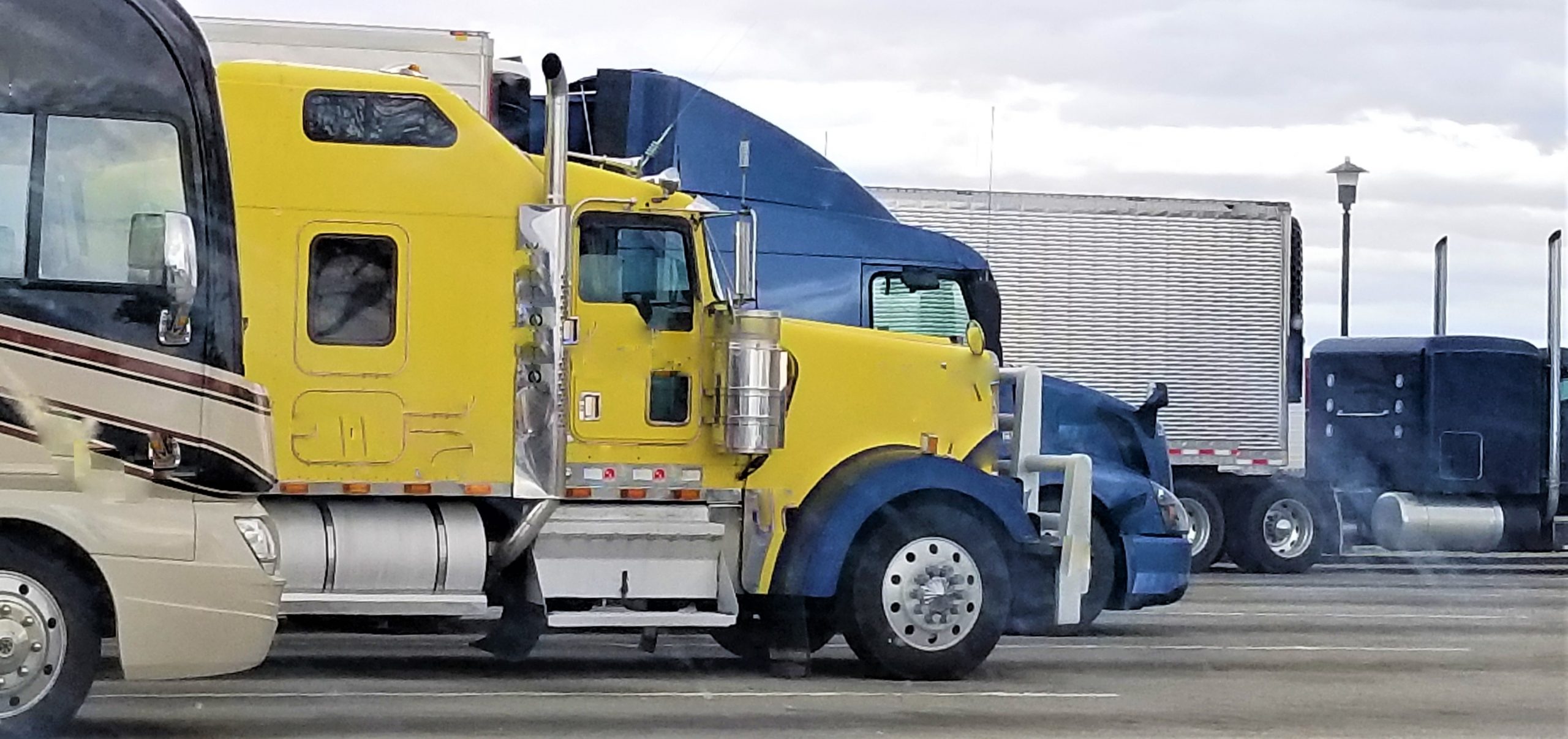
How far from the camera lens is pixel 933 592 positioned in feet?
41.7

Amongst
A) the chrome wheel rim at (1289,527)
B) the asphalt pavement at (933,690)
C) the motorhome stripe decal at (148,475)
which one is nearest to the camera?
the motorhome stripe decal at (148,475)

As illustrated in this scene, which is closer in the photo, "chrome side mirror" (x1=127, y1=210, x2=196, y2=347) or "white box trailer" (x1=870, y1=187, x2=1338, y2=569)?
"chrome side mirror" (x1=127, y1=210, x2=196, y2=347)

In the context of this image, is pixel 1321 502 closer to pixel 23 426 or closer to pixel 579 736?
pixel 579 736

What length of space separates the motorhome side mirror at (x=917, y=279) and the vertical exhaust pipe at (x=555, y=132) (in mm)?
5184

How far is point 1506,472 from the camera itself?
23.6 meters

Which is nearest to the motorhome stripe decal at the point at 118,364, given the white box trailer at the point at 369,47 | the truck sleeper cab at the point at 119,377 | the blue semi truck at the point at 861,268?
the truck sleeper cab at the point at 119,377

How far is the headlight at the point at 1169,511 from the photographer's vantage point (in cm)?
1540

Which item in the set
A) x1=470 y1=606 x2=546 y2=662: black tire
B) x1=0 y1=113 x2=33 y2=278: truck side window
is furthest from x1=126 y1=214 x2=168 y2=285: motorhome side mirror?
x1=470 y1=606 x2=546 y2=662: black tire

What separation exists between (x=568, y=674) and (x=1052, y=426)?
461 centimetres

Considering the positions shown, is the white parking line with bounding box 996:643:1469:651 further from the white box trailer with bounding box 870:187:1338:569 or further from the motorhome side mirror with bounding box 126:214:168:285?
the motorhome side mirror with bounding box 126:214:168:285

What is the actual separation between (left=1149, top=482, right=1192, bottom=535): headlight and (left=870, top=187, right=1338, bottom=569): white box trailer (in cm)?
616

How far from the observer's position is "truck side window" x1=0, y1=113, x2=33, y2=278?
31.9ft

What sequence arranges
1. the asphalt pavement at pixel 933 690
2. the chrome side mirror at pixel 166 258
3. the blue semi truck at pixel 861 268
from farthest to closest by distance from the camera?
the blue semi truck at pixel 861 268 → the asphalt pavement at pixel 933 690 → the chrome side mirror at pixel 166 258

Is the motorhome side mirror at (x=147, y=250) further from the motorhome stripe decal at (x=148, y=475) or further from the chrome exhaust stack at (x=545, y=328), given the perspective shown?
the chrome exhaust stack at (x=545, y=328)
